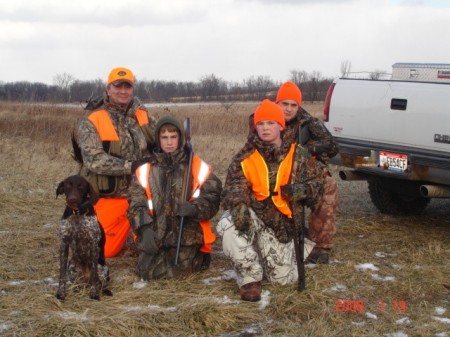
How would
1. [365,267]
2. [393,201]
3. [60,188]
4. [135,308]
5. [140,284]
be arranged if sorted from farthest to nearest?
1. [393,201]
2. [365,267]
3. [140,284]
4. [60,188]
5. [135,308]

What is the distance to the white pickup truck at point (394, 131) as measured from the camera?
5668mm

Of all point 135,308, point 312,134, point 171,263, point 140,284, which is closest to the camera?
point 135,308

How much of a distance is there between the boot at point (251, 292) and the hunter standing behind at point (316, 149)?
1.05 metres

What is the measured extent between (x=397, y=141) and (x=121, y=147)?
2.65 meters

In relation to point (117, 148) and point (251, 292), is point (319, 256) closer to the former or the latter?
point (251, 292)

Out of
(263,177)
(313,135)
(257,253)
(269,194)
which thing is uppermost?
(313,135)

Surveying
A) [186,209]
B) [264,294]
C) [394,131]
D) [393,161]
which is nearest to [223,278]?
[264,294]

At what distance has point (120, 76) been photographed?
5.45 metres

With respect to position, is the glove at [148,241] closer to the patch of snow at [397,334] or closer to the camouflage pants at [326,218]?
the camouflage pants at [326,218]

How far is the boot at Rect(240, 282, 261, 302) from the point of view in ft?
14.5

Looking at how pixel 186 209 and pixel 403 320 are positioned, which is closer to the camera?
pixel 403 320

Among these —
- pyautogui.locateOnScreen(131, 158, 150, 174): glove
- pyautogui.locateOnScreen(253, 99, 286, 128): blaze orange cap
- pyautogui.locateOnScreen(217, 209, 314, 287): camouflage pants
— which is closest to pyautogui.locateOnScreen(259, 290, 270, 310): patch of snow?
pyautogui.locateOnScreen(217, 209, 314, 287): camouflage pants

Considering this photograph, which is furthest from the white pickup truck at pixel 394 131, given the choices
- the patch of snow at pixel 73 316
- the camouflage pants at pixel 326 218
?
the patch of snow at pixel 73 316

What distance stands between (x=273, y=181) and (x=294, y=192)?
0.66 feet
